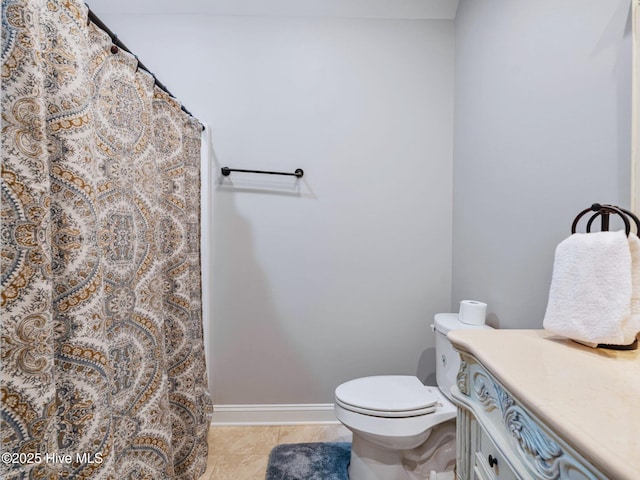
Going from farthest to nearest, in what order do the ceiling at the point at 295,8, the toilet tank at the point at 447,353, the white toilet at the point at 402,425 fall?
the ceiling at the point at 295,8
the toilet tank at the point at 447,353
the white toilet at the point at 402,425

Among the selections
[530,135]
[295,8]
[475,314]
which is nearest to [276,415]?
[475,314]

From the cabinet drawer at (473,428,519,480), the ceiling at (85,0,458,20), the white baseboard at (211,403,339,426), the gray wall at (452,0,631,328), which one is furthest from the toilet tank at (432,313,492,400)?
the ceiling at (85,0,458,20)

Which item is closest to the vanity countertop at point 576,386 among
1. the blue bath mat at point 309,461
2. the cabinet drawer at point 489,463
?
the cabinet drawer at point 489,463

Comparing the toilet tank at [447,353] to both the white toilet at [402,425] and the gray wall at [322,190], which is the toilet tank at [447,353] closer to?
the white toilet at [402,425]

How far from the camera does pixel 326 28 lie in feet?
5.42

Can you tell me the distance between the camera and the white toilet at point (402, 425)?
116 cm

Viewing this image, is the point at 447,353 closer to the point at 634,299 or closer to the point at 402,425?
the point at 402,425

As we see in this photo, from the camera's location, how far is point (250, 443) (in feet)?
5.14

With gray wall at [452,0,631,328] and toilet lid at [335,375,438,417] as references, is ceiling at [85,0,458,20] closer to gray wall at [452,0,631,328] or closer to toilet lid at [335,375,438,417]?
gray wall at [452,0,631,328]

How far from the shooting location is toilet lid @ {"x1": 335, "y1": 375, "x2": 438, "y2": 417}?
1.16 meters

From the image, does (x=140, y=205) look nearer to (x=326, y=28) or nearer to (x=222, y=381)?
(x=222, y=381)

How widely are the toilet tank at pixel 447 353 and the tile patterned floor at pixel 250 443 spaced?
2.13 feet

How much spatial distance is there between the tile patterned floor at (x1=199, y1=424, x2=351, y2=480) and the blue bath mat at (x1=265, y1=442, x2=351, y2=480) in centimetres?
4

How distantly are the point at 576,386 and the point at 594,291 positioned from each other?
0.27m
